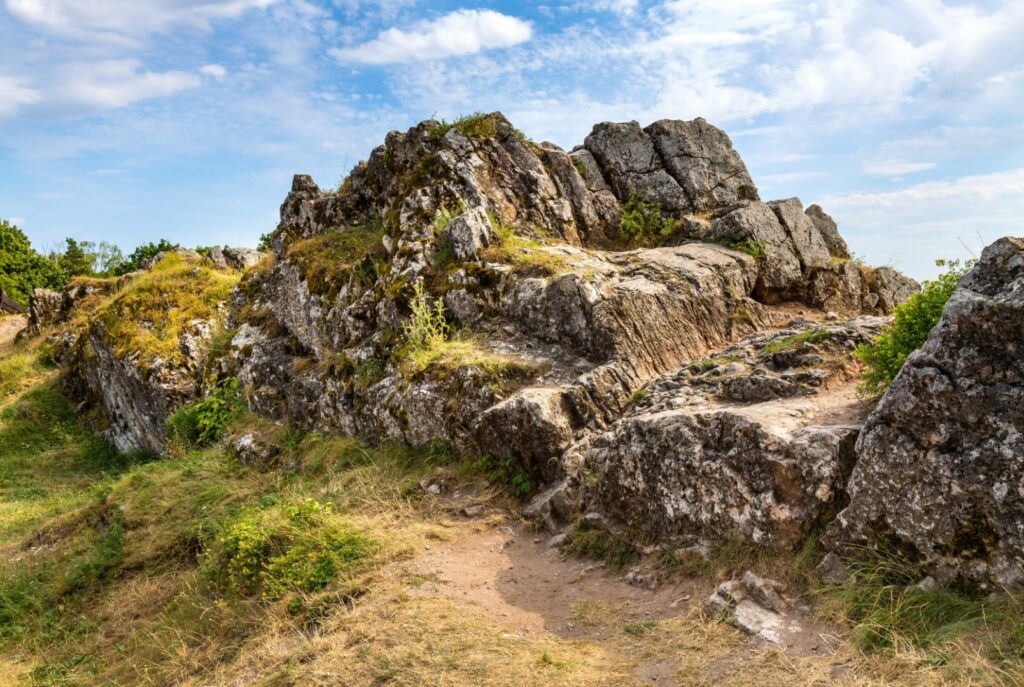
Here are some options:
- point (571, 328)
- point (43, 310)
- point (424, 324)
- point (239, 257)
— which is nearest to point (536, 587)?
point (571, 328)

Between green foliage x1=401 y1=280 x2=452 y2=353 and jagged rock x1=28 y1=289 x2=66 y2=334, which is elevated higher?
jagged rock x1=28 y1=289 x2=66 y2=334

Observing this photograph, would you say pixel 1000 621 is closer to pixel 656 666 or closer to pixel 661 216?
pixel 656 666

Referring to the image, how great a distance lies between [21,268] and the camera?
5009cm

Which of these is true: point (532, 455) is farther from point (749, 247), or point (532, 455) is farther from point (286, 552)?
point (749, 247)

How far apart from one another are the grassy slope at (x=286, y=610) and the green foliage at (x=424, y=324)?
80.6 inches

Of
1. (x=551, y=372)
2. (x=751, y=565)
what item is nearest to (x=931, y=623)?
(x=751, y=565)

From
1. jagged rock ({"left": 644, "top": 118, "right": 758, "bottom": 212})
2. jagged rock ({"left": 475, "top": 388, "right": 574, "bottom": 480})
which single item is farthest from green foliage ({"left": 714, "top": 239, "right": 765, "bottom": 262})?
jagged rock ({"left": 475, "top": 388, "right": 574, "bottom": 480})

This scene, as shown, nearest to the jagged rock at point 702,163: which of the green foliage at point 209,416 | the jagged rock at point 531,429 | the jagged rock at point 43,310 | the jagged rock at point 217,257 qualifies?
the jagged rock at point 531,429

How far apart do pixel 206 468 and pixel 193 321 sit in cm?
676

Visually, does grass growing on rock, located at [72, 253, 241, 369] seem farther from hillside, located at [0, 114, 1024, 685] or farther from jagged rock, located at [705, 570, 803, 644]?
jagged rock, located at [705, 570, 803, 644]

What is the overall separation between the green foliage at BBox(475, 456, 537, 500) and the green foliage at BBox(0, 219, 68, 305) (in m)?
49.6

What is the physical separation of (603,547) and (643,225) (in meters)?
9.51

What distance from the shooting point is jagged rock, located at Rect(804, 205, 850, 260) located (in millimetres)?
15984

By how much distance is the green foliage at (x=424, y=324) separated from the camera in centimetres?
1234
